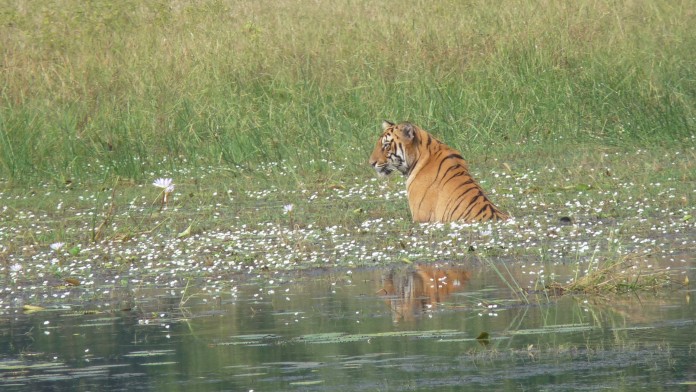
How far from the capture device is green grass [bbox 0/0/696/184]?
543 inches

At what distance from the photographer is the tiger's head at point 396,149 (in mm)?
10695

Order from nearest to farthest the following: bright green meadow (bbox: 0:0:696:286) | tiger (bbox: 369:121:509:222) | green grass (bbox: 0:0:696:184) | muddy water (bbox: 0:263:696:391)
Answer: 1. muddy water (bbox: 0:263:696:391)
2. bright green meadow (bbox: 0:0:696:286)
3. tiger (bbox: 369:121:509:222)
4. green grass (bbox: 0:0:696:184)

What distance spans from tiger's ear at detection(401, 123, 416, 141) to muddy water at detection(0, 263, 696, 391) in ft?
9.25

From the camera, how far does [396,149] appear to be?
10844 millimetres

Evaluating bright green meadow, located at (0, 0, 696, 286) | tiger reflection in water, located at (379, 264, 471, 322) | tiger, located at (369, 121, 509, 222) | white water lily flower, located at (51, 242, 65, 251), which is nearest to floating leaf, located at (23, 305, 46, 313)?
bright green meadow, located at (0, 0, 696, 286)

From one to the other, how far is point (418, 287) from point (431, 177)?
9.67 ft

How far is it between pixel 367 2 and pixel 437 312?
12313 mm

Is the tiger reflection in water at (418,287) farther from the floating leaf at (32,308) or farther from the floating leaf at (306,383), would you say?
the floating leaf at (32,308)

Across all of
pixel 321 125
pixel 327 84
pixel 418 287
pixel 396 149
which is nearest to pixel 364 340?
pixel 418 287

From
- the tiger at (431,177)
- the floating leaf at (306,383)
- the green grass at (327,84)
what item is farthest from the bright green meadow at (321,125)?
the floating leaf at (306,383)

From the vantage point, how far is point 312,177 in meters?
12.8

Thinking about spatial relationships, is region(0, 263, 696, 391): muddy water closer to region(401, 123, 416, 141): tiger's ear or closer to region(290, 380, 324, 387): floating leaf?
Result: region(290, 380, 324, 387): floating leaf

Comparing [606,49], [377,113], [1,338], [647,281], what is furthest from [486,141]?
[1,338]

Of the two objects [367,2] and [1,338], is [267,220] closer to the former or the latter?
[1,338]
